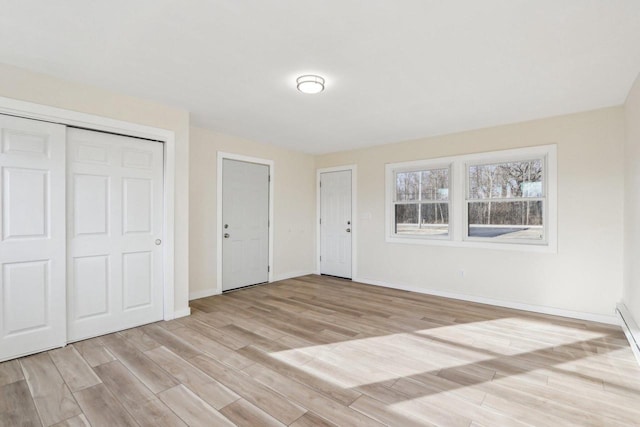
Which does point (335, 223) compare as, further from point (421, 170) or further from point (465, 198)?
point (465, 198)

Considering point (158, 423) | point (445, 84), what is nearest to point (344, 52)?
point (445, 84)

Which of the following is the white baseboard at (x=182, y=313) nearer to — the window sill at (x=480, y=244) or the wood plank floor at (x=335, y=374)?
the wood plank floor at (x=335, y=374)

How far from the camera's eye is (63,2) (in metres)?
1.85

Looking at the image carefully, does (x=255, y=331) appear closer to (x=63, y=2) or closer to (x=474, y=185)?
(x=63, y=2)

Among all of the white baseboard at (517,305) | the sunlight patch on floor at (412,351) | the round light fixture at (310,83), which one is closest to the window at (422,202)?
the white baseboard at (517,305)

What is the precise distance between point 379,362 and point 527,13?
275 cm

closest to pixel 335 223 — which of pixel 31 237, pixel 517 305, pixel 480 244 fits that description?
pixel 480 244

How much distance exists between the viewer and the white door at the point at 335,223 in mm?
5941

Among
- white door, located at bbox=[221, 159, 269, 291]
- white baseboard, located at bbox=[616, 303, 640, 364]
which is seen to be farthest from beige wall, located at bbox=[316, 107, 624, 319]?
white door, located at bbox=[221, 159, 269, 291]

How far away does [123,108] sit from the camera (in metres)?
3.25

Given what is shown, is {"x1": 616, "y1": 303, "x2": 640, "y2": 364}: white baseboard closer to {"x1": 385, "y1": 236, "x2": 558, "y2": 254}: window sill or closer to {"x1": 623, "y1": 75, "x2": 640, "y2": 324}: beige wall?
{"x1": 623, "y1": 75, "x2": 640, "y2": 324}: beige wall

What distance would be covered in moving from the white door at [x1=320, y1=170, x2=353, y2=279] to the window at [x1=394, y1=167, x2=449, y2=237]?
1012 millimetres

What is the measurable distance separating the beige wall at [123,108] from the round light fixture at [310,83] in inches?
66.1

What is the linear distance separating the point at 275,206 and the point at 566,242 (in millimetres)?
4318
